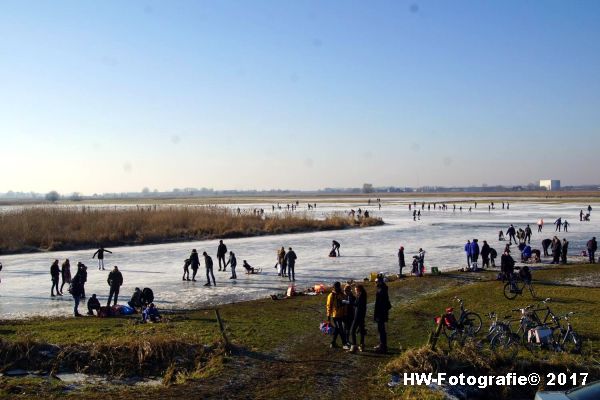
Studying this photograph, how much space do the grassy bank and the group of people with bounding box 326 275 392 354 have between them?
117ft

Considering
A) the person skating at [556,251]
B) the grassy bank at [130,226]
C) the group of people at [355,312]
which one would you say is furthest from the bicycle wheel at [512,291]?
the grassy bank at [130,226]

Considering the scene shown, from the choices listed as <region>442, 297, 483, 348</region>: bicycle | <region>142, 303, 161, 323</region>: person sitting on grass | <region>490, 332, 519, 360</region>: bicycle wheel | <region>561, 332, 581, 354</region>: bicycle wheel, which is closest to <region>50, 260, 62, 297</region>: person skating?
<region>142, 303, 161, 323</region>: person sitting on grass

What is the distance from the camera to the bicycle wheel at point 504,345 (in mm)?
11172

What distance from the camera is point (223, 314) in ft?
55.6

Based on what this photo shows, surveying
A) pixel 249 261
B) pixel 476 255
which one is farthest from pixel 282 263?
pixel 476 255

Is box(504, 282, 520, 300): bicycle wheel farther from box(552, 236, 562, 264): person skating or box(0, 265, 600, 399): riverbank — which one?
box(552, 236, 562, 264): person skating

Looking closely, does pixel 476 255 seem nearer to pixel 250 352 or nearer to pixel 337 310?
pixel 337 310

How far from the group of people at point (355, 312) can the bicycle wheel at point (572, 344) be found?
3.94m

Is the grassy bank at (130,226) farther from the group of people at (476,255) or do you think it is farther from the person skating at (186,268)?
the group of people at (476,255)

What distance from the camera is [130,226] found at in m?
49.4

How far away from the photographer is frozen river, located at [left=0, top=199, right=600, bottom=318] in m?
20.6

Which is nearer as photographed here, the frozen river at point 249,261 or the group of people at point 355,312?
the group of people at point 355,312

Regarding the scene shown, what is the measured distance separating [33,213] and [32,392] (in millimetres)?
47166

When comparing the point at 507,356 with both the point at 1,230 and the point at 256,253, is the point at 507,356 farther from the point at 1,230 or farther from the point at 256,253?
the point at 1,230
